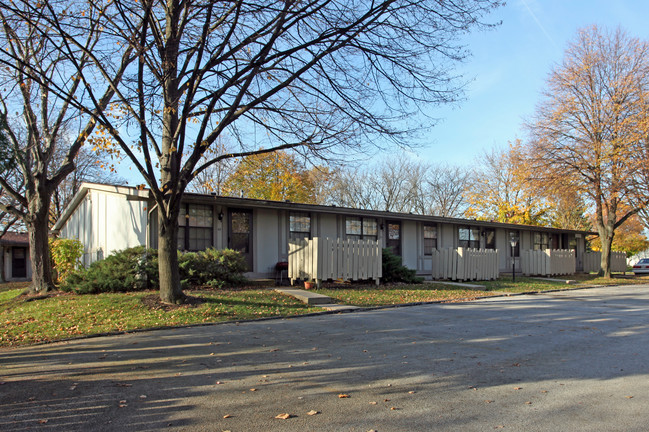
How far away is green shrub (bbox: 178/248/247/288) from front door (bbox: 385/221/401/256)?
8.62 metres

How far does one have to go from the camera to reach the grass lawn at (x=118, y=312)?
29.5ft

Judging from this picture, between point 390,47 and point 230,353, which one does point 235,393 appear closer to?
point 230,353

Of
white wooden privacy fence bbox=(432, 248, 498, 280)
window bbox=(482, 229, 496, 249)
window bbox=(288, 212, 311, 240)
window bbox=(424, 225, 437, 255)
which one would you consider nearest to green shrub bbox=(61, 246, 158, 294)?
window bbox=(288, 212, 311, 240)

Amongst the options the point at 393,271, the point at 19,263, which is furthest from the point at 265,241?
the point at 19,263

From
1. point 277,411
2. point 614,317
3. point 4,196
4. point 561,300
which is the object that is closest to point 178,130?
point 277,411

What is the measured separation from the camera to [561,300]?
14.9 m

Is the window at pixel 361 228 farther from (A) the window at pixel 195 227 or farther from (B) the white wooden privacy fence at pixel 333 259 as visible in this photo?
(A) the window at pixel 195 227

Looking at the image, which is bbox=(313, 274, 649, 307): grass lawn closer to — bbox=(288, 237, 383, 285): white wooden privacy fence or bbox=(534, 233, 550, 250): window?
bbox=(288, 237, 383, 285): white wooden privacy fence

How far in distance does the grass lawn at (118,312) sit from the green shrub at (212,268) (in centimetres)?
103

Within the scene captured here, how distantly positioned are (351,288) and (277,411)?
38.6ft

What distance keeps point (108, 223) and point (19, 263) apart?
967 inches

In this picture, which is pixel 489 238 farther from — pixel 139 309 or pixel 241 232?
pixel 139 309

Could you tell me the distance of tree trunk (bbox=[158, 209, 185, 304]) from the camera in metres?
11.1

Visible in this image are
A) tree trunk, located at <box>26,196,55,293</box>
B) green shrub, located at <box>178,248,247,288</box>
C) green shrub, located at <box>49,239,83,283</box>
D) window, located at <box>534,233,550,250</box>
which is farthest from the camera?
window, located at <box>534,233,550,250</box>
